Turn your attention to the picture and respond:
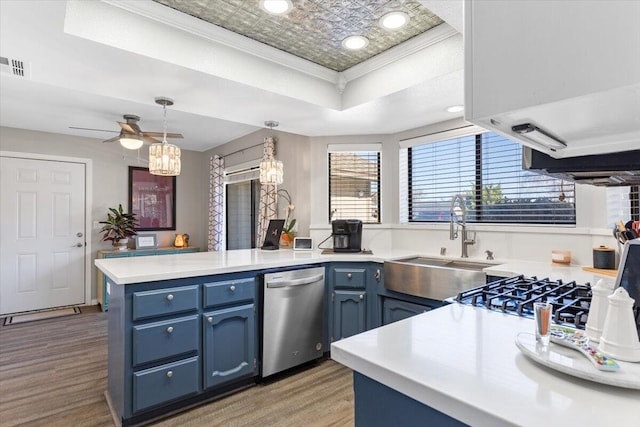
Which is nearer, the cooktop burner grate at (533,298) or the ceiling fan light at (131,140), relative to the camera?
the cooktop burner grate at (533,298)

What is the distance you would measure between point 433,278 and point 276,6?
77.5 inches

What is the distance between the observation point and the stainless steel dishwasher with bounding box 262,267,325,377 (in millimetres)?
2531

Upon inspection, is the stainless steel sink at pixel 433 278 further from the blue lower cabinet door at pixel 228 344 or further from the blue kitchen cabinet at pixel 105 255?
the blue kitchen cabinet at pixel 105 255

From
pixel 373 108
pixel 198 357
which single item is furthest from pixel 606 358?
pixel 373 108

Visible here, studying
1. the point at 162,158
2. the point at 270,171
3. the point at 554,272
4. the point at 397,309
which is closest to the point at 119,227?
the point at 162,158

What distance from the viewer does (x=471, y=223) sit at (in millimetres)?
3000

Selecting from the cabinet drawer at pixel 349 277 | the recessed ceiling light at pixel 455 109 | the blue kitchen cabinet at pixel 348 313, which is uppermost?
the recessed ceiling light at pixel 455 109

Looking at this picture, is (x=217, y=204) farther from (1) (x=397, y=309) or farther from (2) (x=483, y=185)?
(2) (x=483, y=185)

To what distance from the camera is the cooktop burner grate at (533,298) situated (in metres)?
1.07

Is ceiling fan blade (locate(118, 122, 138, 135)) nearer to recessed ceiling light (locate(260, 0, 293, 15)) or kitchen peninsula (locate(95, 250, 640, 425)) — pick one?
kitchen peninsula (locate(95, 250, 640, 425))

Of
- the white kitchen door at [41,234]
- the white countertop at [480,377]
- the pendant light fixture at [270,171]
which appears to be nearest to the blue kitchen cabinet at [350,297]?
the pendant light fixture at [270,171]

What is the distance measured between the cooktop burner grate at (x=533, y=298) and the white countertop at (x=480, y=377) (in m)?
0.12

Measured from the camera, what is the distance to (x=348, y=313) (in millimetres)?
2914

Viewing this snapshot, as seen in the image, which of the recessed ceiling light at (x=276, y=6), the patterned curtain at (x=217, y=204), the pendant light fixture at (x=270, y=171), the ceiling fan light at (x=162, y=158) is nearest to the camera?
the recessed ceiling light at (x=276, y=6)
